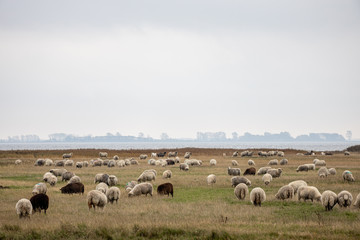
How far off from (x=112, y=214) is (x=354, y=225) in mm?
9866

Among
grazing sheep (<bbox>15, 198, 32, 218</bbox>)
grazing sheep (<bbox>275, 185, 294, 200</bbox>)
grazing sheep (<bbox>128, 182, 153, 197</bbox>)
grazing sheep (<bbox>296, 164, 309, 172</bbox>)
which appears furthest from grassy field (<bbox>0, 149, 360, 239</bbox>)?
grazing sheep (<bbox>296, 164, 309, 172</bbox>)

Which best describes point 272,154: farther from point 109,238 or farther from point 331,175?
point 109,238

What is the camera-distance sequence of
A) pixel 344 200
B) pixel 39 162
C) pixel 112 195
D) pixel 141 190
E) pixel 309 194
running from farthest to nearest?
pixel 39 162
pixel 141 190
pixel 112 195
pixel 309 194
pixel 344 200

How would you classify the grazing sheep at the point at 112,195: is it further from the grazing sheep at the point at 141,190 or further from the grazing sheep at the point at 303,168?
the grazing sheep at the point at 303,168

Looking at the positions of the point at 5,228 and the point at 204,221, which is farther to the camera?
the point at 204,221

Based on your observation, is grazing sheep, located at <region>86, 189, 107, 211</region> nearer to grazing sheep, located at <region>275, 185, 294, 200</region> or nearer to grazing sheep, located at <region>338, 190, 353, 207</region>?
grazing sheep, located at <region>275, 185, 294, 200</region>

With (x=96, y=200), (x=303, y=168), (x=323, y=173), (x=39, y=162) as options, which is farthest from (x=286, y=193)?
(x=39, y=162)

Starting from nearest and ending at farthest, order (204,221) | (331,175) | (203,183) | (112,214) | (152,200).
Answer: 1. (204,221)
2. (112,214)
3. (152,200)
4. (203,183)
5. (331,175)

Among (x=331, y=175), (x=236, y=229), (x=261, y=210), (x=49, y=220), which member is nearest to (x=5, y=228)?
(x=49, y=220)

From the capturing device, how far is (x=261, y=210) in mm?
18000

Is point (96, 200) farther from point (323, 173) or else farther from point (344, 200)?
point (323, 173)

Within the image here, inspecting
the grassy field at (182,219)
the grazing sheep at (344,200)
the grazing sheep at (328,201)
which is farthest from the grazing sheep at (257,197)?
the grazing sheep at (344,200)

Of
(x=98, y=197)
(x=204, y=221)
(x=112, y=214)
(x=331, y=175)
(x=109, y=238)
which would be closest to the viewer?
(x=109, y=238)

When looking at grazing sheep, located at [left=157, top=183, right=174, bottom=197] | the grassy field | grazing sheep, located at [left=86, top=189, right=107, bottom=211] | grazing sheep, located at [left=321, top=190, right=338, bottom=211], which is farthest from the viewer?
grazing sheep, located at [left=157, top=183, right=174, bottom=197]
